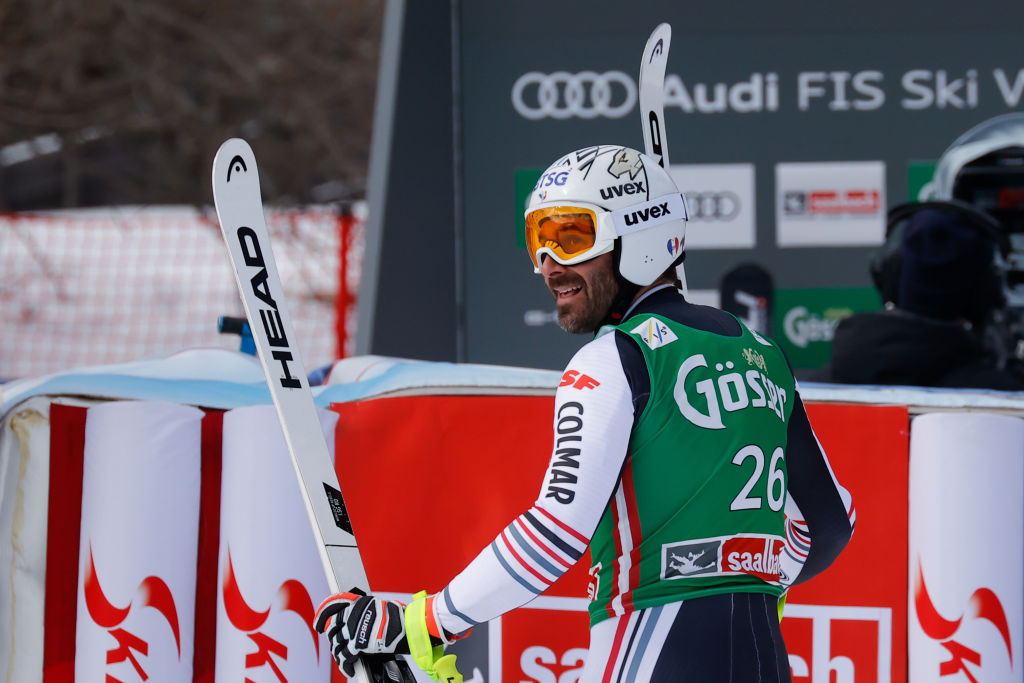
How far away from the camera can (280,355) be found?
280 centimetres

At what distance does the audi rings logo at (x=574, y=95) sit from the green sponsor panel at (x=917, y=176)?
1.19m

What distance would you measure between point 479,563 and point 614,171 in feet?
2.62

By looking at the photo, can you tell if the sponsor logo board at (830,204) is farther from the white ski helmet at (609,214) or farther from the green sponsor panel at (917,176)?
the white ski helmet at (609,214)

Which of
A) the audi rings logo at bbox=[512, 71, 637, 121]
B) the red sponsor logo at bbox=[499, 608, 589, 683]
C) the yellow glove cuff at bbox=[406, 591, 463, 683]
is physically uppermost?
A: the audi rings logo at bbox=[512, 71, 637, 121]

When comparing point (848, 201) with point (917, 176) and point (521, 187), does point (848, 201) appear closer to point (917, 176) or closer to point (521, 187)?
point (917, 176)

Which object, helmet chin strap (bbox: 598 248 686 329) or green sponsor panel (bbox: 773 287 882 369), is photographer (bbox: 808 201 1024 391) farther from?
helmet chin strap (bbox: 598 248 686 329)

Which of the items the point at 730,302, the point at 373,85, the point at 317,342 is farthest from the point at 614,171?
the point at 373,85

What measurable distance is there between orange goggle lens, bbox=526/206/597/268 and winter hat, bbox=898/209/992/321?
1889 mm

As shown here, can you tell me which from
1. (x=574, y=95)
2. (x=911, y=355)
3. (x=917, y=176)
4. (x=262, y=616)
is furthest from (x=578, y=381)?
(x=917, y=176)

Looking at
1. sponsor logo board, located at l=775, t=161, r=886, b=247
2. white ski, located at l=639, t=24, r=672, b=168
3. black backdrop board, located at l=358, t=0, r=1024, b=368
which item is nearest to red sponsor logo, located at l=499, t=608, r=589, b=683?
white ski, located at l=639, t=24, r=672, b=168

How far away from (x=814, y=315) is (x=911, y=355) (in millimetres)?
1581

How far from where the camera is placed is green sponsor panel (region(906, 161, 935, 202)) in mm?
5398

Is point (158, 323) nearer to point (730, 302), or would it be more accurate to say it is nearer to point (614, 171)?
point (730, 302)

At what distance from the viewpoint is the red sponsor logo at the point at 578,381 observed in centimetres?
217
